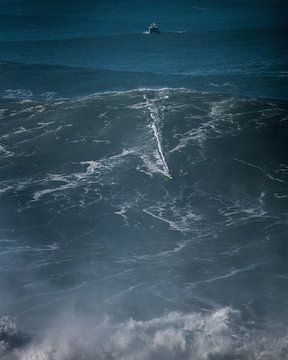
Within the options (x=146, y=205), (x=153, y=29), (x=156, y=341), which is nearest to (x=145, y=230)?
(x=146, y=205)

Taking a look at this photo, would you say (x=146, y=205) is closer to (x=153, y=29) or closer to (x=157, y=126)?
(x=157, y=126)

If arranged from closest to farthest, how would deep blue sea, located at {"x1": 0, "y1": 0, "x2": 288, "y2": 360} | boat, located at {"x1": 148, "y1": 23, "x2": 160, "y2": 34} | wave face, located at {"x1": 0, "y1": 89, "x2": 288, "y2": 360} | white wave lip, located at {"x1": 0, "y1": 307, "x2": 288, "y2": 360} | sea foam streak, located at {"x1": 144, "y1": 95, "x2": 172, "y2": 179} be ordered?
white wave lip, located at {"x1": 0, "y1": 307, "x2": 288, "y2": 360} → wave face, located at {"x1": 0, "y1": 89, "x2": 288, "y2": 360} → deep blue sea, located at {"x1": 0, "y1": 0, "x2": 288, "y2": 360} → sea foam streak, located at {"x1": 144, "y1": 95, "x2": 172, "y2": 179} → boat, located at {"x1": 148, "y1": 23, "x2": 160, "y2": 34}

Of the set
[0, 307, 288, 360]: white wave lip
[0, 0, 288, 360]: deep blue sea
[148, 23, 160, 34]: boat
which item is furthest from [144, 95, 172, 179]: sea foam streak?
[148, 23, 160, 34]: boat

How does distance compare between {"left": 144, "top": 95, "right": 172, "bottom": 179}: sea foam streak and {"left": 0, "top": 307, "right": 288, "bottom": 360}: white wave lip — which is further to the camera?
{"left": 144, "top": 95, "right": 172, "bottom": 179}: sea foam streak

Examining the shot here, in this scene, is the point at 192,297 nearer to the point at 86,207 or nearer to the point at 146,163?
the point at 86,207

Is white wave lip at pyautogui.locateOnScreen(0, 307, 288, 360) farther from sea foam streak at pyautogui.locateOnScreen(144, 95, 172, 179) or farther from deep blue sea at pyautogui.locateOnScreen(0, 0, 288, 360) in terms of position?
sea foam streak at pyautogui.locateOnScreen(144, 95, 172, 179)

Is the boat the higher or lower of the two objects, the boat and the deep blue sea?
the higher

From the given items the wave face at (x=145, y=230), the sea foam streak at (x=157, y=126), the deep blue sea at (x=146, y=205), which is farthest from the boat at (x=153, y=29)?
the wave face at (x=145, y=230)
